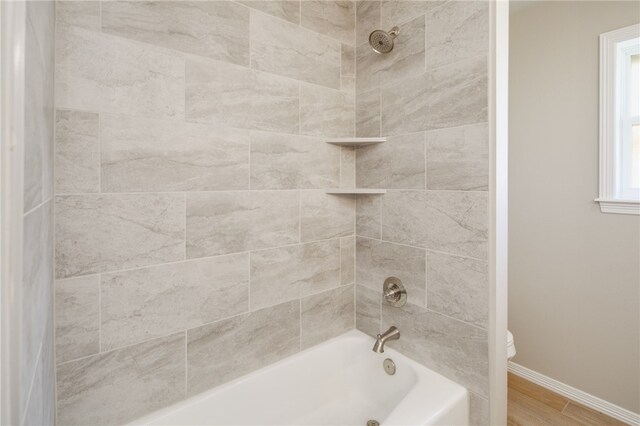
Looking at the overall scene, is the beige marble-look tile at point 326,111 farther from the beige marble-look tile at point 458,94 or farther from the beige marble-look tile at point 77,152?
the beige marble-look tile at point 77,152

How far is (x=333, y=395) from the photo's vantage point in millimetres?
1616

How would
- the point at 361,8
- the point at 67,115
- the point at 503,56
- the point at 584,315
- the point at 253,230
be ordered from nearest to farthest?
the point at 67,115 → the point at 503,56 → the point at 253,230 → the point at 361,8 → the point at 584,315

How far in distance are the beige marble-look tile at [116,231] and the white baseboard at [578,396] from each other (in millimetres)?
2540

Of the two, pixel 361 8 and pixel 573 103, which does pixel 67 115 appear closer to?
pixel 361 8

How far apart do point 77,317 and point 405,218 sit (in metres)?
1.34

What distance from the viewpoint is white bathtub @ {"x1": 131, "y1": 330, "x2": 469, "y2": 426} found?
1.21 metres

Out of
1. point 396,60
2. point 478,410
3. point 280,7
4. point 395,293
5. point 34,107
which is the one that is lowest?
point 478,410

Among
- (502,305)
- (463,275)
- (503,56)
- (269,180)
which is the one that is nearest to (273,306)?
(269,180)

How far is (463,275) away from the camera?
130 centimetres

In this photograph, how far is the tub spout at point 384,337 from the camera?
144cm

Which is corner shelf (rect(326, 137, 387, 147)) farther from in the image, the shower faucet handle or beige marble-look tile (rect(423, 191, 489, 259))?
the shower faucet handle

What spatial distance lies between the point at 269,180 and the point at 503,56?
1070 millimetres

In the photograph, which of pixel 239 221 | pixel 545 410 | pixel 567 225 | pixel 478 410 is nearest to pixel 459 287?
pixel 478 410

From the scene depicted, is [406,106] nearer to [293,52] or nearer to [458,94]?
[458,94]
